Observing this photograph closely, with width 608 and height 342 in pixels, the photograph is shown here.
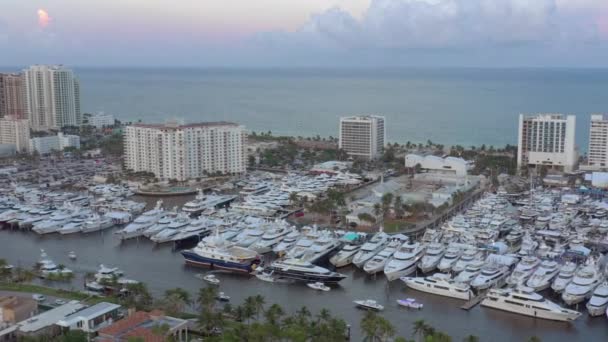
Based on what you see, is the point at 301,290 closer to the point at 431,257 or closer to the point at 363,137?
the point at 431,257

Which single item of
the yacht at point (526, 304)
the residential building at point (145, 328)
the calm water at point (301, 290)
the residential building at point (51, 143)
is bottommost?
the calm water at point (301, 290)

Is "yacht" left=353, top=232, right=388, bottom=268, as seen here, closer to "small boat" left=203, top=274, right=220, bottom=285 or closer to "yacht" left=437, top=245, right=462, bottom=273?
"yacht" left=437, top=245, right=462, bottom=273

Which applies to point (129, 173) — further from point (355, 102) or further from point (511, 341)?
point (355, 102)

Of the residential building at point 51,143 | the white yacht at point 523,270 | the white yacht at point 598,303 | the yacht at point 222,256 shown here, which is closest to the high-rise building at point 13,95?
the residential building at point 51,143

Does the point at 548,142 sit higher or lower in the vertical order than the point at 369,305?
higher

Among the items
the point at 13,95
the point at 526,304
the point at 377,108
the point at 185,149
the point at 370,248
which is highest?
the point at 13,95

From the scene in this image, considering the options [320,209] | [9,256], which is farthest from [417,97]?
[9,256]

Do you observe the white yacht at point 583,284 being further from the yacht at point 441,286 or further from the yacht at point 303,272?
the yacht at point 303,272

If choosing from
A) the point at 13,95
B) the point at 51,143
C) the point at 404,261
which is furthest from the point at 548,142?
the point at 13,95
